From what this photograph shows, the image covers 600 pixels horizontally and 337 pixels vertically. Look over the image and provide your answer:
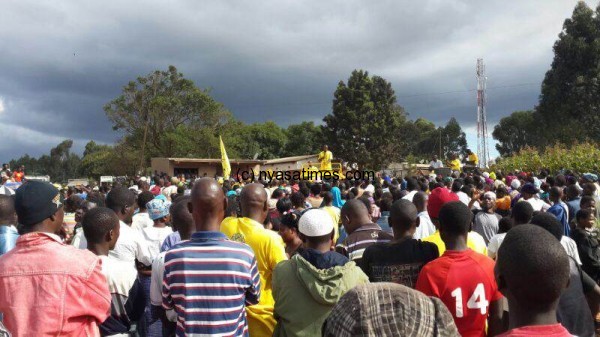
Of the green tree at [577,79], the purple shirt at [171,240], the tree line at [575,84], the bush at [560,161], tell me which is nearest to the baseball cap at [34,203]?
the purple shirt at [171,240]

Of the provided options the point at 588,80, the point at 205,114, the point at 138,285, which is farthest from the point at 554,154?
the point at 205,114

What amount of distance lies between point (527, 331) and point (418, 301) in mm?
672

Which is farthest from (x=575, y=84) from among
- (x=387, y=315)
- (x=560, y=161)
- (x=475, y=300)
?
(x=387, y=315)

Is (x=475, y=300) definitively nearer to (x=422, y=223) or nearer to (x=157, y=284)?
(x=157, y=284)

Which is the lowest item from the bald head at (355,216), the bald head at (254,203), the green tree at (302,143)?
the bald head at (355,216)

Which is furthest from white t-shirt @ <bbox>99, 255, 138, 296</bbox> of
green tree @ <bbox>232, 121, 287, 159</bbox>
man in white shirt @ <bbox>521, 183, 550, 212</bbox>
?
green tree @ <bbox>232, 121, 287, 159</bbox>

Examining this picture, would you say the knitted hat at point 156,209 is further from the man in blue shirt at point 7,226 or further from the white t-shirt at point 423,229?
the white t-shirt at point 423,229

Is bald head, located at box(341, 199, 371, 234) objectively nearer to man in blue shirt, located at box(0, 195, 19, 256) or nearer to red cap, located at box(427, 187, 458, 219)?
red cap, located at box(427, 187, 458, 219)

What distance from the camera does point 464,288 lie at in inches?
118

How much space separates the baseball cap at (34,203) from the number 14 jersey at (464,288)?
231cm

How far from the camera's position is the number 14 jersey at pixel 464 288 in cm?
299

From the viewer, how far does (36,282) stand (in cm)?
240

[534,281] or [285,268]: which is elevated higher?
[534,281]

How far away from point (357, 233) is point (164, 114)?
143 ft
